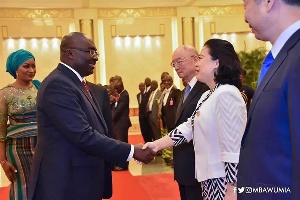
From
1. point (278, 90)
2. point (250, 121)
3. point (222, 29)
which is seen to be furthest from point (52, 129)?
point (222, 29)

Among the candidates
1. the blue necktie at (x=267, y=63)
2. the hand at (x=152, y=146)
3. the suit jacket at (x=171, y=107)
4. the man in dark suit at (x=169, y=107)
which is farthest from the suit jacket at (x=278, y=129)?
the suit jacket at (x=171, y=107)

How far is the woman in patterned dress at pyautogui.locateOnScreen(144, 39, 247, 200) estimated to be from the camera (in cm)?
230

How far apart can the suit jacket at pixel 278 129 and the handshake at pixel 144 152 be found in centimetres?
132

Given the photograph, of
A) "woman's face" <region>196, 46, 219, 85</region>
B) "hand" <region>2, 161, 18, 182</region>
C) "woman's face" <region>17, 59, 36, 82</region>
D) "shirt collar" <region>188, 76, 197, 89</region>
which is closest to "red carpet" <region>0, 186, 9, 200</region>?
"hand" <region>2, 161, 18, 182</region>

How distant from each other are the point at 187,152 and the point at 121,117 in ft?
15.2

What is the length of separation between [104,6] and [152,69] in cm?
308

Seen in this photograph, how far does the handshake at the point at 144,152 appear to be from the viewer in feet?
8.70

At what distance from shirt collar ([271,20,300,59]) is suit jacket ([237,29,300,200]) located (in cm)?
2

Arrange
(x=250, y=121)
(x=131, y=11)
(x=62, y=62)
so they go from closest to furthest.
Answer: (x=250, y=121) → (x=62, y=62) → (x=131, y=11)

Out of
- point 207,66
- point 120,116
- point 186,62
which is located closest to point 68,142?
point 207,66

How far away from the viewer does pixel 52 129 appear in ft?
7.64

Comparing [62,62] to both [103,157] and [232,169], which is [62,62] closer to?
[103,157]

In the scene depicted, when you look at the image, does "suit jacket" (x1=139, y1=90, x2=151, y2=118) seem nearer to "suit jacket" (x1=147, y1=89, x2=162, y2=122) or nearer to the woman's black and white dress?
"suit jacket" (x1=147, y1=89, x2=162, y2=122)

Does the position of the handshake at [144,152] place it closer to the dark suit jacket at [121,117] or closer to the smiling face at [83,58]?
the smiling face at [83,58]
